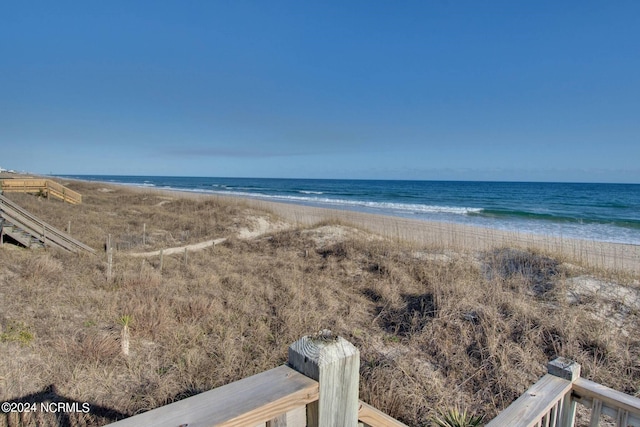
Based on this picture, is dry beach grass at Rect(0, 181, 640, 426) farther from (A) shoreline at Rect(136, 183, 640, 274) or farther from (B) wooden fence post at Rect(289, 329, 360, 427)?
(B) wooden fence post at Rect(289, 329, 360, 427)

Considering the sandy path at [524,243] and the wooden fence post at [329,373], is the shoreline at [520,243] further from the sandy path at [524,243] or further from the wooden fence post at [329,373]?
the wooden fence post at [329,373]

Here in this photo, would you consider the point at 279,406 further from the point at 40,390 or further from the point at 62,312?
the point at 62,312

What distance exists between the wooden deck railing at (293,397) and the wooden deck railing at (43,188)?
90.3ft

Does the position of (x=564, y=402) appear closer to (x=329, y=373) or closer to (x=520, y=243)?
(x=329, y=373)

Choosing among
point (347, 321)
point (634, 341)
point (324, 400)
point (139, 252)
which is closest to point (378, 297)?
point (347, 321)

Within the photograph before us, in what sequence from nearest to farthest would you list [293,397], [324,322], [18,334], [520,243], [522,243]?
[293,397] → [18,334] → [324,322] → [520,243] → [522,243]

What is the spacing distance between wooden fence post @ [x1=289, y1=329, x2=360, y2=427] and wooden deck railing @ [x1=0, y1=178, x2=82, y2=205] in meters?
27.6

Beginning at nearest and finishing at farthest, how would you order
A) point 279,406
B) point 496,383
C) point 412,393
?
point 279,406 → point 412,393 → point 496,383

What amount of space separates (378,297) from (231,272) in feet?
11.4

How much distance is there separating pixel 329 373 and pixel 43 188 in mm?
30406

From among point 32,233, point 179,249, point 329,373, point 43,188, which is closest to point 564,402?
point 329,373

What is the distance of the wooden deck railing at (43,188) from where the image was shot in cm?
2353

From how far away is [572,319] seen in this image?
16.3 feet

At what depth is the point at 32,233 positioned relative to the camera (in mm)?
10062
